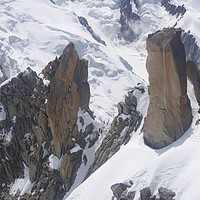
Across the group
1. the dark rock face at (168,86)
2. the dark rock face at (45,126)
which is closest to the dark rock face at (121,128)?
the dark rock face at (45,126)

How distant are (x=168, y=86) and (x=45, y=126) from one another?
1438 inches

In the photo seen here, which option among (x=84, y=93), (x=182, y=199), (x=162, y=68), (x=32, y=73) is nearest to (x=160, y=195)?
(x=182, y=199)

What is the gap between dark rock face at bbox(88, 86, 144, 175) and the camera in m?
78.4

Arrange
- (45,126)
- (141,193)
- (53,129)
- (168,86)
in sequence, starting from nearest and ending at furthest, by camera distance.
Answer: (141,193) < (168,86) < (53,129) < (45,126)

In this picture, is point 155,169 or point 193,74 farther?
point 193,74

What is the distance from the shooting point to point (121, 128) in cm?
8175

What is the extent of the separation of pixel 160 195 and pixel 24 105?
54.8 metres

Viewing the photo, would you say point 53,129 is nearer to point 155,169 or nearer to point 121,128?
point 121,128

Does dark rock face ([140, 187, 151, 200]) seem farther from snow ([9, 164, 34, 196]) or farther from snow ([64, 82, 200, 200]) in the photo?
snow ([9, 164, 34, 196])

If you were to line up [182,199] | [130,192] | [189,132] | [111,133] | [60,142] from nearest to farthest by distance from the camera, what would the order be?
[182,199], [130,192], [189,132], [111,133], [60,142]

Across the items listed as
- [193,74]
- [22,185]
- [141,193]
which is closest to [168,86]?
[193,74]

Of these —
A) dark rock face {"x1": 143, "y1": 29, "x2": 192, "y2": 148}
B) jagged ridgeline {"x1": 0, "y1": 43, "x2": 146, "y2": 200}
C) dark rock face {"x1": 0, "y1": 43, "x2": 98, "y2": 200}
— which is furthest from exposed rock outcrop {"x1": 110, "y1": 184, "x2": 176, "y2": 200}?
dark rock face {"x1": 0, "y1": 43, "x2": 98, "y2": 200}

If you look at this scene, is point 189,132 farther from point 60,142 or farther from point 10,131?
point 10,131

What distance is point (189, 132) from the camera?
5941 centimetres
